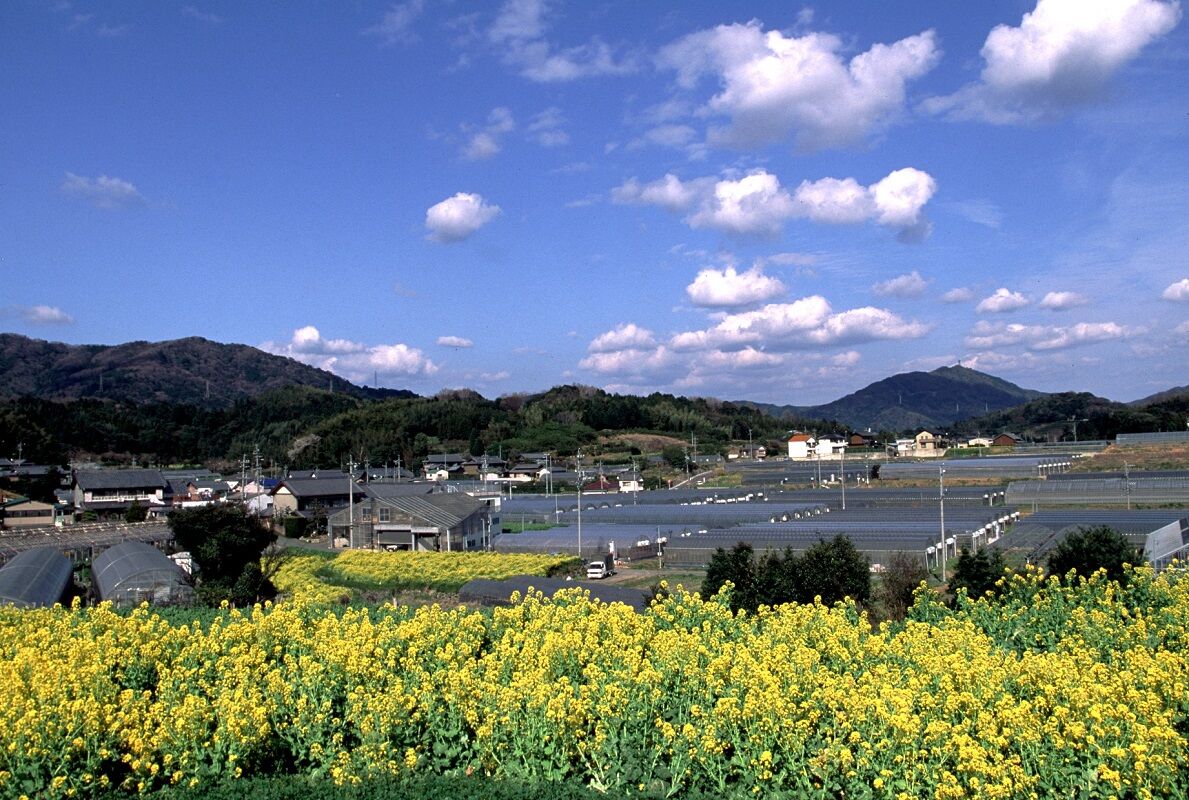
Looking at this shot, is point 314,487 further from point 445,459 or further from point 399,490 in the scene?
point 445,459

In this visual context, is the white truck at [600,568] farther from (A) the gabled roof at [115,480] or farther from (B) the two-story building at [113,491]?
(A) the gabled roof at [115,480]

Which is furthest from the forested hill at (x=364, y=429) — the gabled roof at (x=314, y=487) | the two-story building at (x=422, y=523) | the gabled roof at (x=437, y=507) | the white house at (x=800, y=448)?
the gabled roof at (x=437, y=507)

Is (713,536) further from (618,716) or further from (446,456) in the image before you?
(446,456)

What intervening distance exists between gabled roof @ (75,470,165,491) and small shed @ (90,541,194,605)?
34190mm

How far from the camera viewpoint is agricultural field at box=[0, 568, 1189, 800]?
701 centimetres

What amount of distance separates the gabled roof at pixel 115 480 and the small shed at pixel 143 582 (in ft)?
112

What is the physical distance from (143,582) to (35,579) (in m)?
2.46

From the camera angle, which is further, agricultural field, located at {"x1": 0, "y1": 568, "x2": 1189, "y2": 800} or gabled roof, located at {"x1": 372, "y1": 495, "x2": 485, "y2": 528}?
gabled roof, located at {"x1": 372, "y1": 495, "x2": 485, "y2": 528}

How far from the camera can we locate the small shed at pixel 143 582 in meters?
22.3

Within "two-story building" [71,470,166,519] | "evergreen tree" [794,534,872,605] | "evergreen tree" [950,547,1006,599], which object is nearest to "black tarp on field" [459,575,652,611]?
"evergreen tree" [794,534,872,605]

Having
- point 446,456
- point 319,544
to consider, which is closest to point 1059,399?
point 446,456

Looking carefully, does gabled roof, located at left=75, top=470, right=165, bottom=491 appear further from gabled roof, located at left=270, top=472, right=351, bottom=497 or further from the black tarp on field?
the black tarp on field

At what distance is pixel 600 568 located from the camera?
2933 cm

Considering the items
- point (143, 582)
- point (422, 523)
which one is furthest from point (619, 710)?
point (422, 523)
